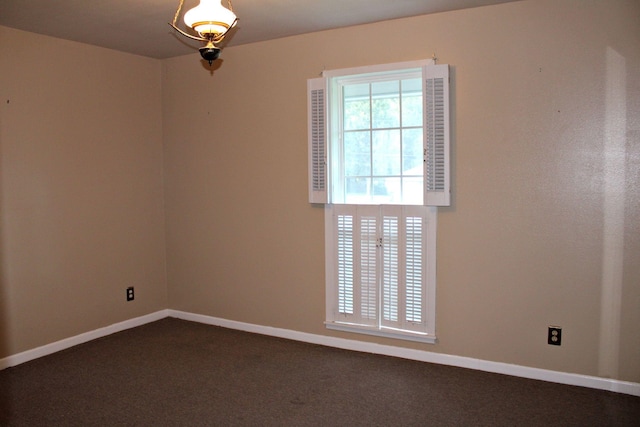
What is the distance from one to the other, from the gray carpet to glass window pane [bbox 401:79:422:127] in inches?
68.4

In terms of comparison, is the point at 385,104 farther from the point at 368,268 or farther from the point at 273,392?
the point at 273,392

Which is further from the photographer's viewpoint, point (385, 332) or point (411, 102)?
point (385, 332)

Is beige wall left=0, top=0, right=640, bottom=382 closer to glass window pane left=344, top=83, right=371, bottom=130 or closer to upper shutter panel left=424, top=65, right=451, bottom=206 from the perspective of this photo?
upper shutter panel left=424, top=65, right=451, bottom=206

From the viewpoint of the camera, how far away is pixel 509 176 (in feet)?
11.1

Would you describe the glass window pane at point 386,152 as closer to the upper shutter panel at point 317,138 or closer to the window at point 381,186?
the window at point 381,186

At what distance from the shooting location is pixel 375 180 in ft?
12.7

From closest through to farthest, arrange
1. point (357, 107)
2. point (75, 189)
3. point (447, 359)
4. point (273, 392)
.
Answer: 1. point (273, 392)
2. point (447, 359)
3. point (357, 107)
4. point (75, 189)

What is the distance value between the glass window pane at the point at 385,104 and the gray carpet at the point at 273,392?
5.70 feet

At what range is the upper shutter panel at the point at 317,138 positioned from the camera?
3.89 metres

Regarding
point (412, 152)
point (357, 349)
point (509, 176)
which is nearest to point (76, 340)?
point (357, 349)

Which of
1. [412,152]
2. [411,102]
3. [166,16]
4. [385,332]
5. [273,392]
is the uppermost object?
[166,16]

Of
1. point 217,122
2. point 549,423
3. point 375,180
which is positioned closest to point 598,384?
point 549,423

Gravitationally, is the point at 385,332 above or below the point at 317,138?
below

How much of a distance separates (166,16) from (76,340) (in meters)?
2.62
